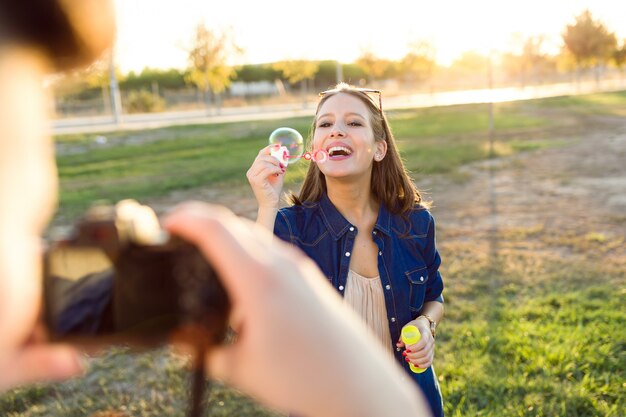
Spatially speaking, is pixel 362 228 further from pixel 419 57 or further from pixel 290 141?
pixel 419 57

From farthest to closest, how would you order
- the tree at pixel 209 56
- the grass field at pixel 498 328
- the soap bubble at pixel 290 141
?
the tree at pixel 209 56 < the grass field at pixel 498 328 < the soap bubble at pixel 290 141

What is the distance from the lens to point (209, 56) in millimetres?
27547

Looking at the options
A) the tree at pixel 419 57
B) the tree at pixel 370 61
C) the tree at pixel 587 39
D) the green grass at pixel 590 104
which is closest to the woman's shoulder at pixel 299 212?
the green grass at pixel 590 104

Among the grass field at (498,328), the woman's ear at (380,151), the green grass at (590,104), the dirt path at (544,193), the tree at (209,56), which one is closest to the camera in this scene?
the woman's ear at (380,151)

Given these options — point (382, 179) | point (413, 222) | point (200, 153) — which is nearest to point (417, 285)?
point (413, 222)

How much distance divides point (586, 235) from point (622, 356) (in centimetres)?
265

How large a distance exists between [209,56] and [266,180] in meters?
26.4

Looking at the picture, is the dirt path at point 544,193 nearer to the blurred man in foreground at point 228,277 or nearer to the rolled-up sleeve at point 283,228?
the rolled-up sleeve at point 283,228

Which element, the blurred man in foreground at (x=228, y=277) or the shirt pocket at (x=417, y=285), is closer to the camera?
the blurred man in foreground at (x=228, y=277)

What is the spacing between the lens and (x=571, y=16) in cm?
3850

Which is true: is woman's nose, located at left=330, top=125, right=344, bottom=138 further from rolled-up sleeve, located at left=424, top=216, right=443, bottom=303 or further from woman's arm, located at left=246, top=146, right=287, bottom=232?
rolled-up sleeve, located at left=424, top=216, right=443, bottom=303

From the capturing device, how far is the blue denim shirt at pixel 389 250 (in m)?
2.36

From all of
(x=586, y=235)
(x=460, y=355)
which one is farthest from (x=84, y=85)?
(x=586, y=235)

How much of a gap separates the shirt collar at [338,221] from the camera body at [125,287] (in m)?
1.88
